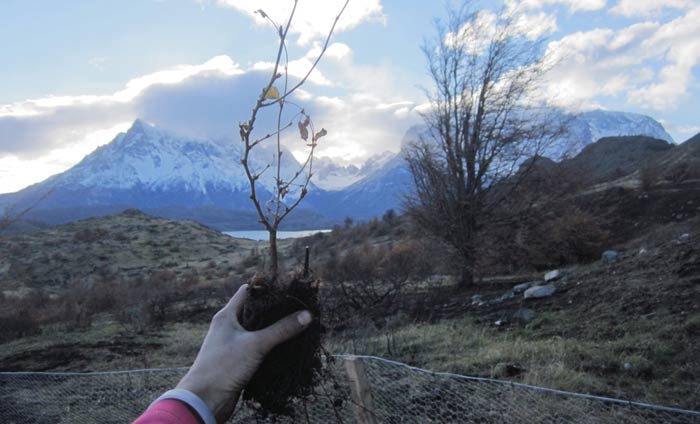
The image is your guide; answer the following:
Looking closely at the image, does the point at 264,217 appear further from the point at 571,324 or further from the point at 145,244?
the point at 145,244

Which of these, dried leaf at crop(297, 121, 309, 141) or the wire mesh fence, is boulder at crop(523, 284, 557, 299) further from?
dried leaf at crop(297, 121, 309, 141)

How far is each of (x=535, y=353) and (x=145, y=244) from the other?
125ft

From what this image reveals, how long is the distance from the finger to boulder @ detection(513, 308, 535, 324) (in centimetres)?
664

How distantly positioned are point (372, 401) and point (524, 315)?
5437 millimetres

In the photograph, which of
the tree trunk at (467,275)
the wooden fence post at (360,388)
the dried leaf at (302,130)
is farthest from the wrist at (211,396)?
the tree trunk at (467,275)

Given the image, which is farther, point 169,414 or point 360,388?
point 360,388

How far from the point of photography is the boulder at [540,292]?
8742mm

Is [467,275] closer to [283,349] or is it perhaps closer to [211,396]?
[283,349]

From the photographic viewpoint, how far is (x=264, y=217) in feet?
6.58

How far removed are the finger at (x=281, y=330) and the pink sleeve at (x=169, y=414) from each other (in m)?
0.32

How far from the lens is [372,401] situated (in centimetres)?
298

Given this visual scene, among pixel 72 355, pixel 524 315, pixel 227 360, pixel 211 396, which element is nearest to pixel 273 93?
pixel 227 360

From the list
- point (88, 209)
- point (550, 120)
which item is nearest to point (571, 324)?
point (550, 120)

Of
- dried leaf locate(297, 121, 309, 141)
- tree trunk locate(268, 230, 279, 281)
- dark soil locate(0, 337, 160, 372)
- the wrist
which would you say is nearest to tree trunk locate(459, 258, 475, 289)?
dark soil locate(0, 337, 160, 372)
